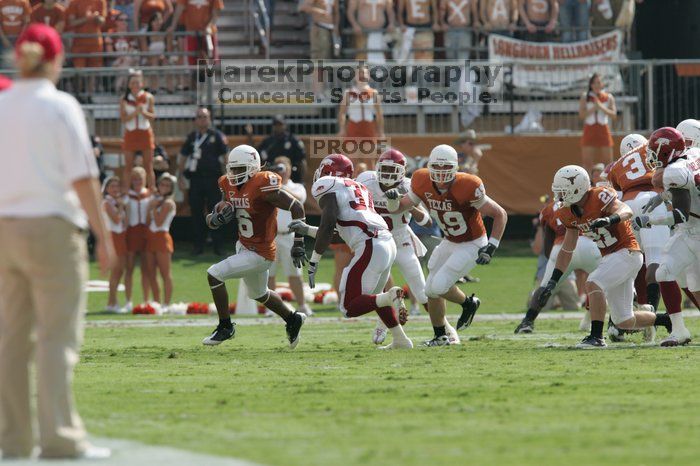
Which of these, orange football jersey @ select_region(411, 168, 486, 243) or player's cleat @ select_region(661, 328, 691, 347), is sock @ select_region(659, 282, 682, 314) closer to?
player's cleat @ select_region(661, 328, 691, 347)

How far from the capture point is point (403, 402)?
25.4ft

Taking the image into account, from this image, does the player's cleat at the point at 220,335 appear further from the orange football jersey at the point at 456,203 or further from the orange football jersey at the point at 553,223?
the orange football jersey at the point at 553,223

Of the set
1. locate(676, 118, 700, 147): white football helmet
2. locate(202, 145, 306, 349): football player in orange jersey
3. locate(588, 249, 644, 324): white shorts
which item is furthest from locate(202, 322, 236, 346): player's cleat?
locate(676, 118, 700, 147): white football helmet

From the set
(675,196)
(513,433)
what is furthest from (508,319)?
(513,433)

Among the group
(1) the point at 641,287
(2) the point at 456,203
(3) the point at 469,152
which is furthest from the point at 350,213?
(3) the point at 469,152

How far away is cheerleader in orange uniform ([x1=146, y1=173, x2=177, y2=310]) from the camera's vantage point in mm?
17234

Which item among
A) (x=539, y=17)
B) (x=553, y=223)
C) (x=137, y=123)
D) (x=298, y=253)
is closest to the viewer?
(x=298, y=253)

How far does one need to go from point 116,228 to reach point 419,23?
21.9 feet

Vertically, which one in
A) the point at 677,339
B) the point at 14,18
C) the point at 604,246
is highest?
the point at 14,18

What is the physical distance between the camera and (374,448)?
241 inches

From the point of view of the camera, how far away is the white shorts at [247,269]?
1188 centimetres

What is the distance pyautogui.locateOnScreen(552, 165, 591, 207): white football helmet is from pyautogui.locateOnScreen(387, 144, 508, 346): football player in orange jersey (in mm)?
759

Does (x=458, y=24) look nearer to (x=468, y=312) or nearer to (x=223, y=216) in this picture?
(x=468, y=312)

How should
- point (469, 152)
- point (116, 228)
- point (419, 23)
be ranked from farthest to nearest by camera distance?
point (419, 23) < point (469, 152) < point (116, 228)
